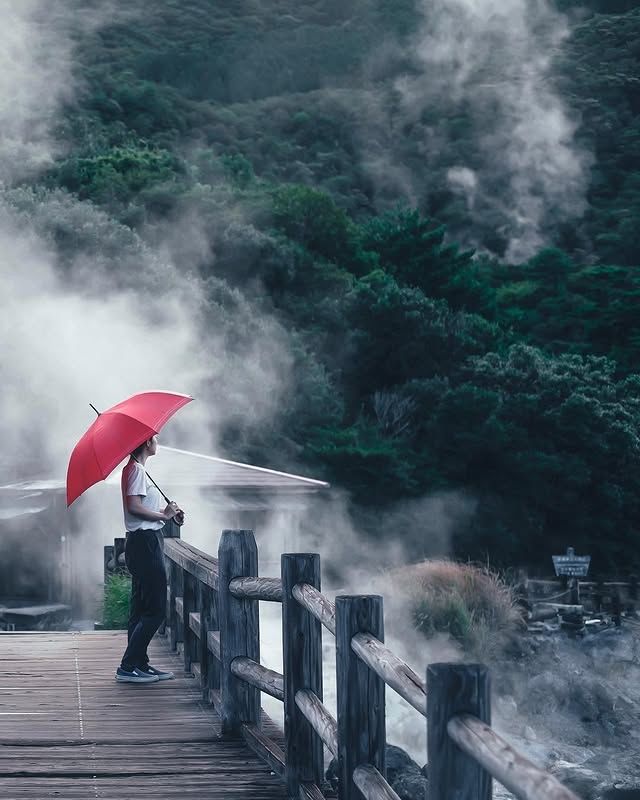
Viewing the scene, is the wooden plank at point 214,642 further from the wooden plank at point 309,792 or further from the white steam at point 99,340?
the white steam at point 99,340

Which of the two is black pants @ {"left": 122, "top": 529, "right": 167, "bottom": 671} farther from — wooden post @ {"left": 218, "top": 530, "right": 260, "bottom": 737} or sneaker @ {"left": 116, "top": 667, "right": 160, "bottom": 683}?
wooden post @ {"left": 218, "top": 530, "right": 260, "bottom": 737}

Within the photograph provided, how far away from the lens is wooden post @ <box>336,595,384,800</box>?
360 cm

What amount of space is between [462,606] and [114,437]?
13553 millimetres

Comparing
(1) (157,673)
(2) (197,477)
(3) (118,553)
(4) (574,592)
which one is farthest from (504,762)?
(4) (574,592)

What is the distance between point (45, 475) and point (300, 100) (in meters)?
43.8

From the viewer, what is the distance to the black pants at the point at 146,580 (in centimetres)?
610

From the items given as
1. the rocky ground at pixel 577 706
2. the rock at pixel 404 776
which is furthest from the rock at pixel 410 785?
the rocky ground at pixel 577 706

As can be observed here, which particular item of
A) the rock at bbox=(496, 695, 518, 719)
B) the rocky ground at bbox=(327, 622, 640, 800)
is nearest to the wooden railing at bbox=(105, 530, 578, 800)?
the rocky ground at bbox=(327, 622, 640, 800)

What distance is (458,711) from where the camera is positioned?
2.69m

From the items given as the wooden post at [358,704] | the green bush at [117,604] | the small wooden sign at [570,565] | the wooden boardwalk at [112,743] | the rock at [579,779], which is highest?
the wooden post at [358,704]

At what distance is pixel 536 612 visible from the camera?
24.2 meters

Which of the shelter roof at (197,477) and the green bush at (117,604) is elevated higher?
the shelter roof at (197,477)

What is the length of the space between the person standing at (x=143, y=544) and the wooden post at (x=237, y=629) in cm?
52

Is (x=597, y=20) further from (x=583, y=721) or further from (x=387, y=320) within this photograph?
(x=583, y=721)
